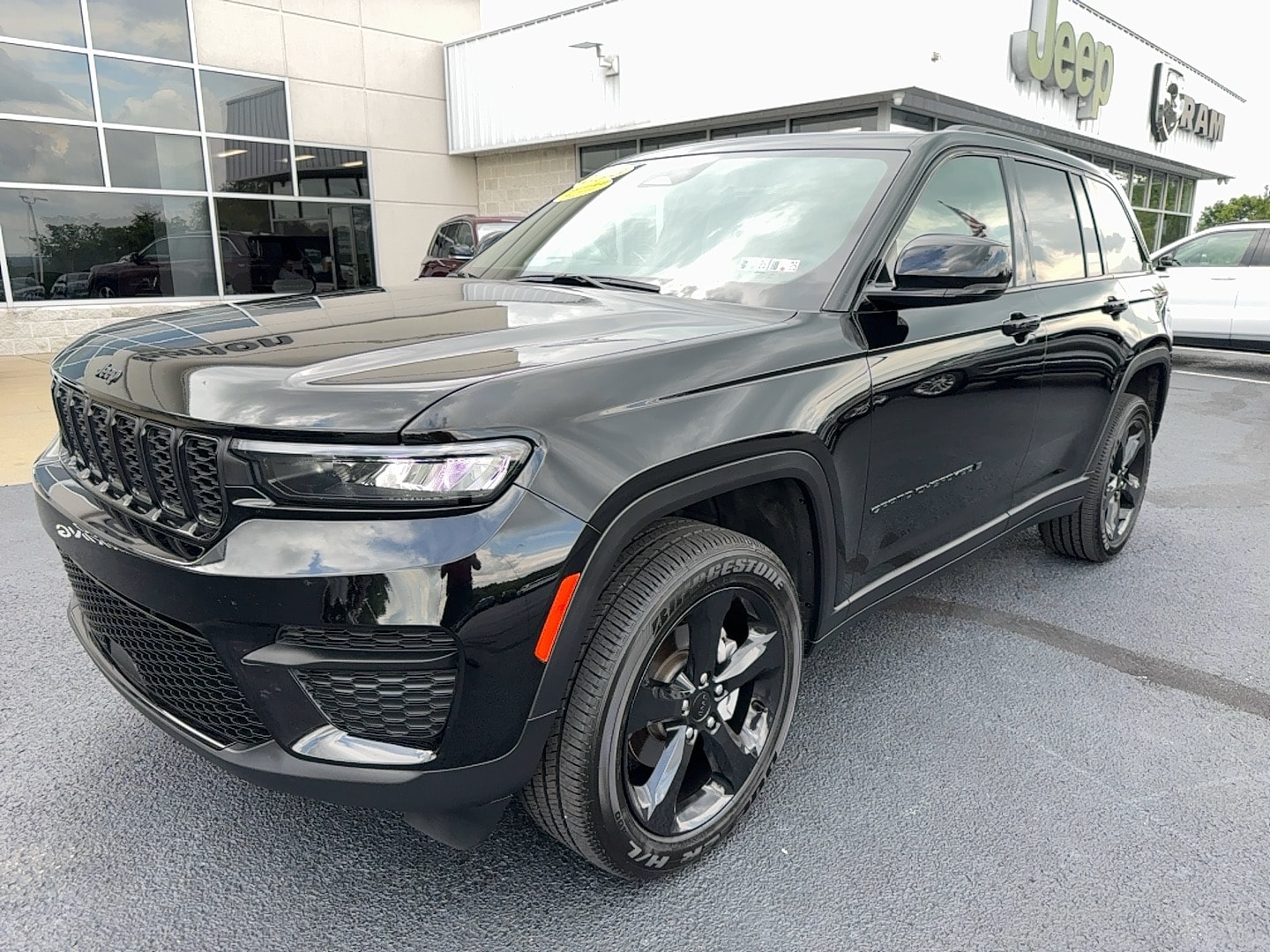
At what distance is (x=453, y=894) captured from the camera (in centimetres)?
212

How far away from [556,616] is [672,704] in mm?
504

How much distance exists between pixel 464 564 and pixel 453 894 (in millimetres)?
956

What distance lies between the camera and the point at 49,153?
11.7 meters

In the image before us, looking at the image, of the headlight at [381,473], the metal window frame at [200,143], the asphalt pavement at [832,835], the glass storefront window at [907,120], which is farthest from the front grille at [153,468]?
the glass storefront window at [907,120]

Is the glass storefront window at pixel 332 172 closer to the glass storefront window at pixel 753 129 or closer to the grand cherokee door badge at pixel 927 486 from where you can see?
the glass storefront window at pixel 753 129

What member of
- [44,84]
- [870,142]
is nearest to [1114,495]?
[870,142]

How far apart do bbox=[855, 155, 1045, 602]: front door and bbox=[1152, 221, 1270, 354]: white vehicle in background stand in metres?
8.55

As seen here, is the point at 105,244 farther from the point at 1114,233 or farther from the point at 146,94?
the point at 1114,233

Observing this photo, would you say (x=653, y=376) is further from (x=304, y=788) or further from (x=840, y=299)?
(x=304, y=788)

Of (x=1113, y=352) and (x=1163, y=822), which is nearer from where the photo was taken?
(x=1163, y=822)

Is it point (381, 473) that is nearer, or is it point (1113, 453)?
point (381, 473)

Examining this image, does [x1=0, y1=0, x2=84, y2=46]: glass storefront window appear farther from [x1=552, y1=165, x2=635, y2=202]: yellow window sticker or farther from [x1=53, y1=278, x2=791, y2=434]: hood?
[x1=53, y1=278, x2=791, y2=434]: hood

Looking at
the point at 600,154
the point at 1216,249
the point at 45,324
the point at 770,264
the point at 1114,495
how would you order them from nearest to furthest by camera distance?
the point at 770,264
the point at 1114,495
the point at 1216,249
the point at 45,324
the point at 600,154

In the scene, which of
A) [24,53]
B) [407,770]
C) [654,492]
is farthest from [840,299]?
[24,53]
